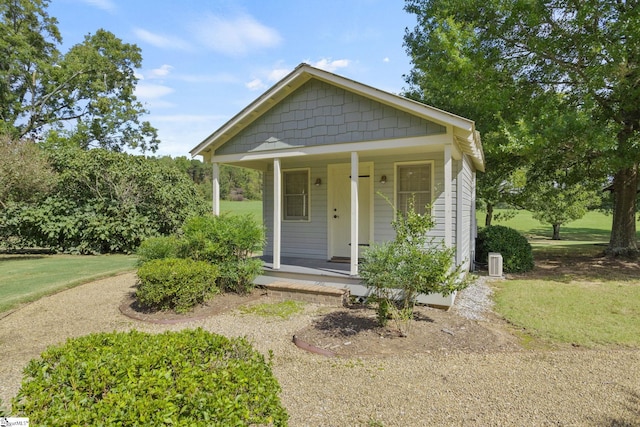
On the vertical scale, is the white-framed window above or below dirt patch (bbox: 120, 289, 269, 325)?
above

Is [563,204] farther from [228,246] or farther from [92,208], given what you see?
[92,208]

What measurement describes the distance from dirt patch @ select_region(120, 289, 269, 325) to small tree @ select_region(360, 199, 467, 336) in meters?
2.76

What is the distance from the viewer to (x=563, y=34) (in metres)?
9.73

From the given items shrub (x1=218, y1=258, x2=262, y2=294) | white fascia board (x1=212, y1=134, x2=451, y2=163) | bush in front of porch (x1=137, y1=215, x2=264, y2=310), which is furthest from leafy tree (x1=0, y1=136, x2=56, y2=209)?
shrub (x1=218, y1=258, x2=262, y2=294)

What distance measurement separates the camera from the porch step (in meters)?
6.46

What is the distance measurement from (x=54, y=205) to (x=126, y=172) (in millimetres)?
2813

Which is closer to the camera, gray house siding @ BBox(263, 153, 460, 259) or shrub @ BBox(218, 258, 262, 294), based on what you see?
shrub @ BBox(218, 258, 262, 294)

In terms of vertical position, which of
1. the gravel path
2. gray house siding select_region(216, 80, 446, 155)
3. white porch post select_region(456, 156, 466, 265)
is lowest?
the gravel path

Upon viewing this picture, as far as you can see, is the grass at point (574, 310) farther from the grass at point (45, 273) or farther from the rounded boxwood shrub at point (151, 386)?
the grass at point (45, 273)

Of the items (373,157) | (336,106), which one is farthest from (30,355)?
(373,157)

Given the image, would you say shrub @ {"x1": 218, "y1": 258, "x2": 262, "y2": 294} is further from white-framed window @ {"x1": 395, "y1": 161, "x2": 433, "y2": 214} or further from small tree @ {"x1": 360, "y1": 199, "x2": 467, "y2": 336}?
white-framed window @ {"x1": 395, "y1": 161, "x2": 433, "y2": 214}

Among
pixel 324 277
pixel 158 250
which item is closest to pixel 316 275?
pixel 324 277

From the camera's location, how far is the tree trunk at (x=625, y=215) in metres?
11.3

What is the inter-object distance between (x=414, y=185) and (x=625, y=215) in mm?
8480
